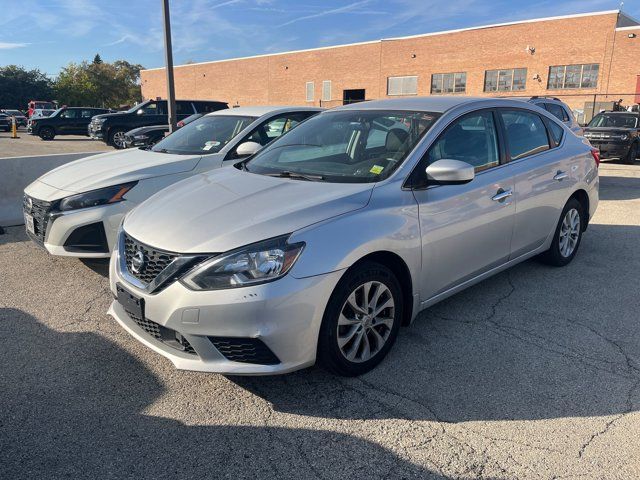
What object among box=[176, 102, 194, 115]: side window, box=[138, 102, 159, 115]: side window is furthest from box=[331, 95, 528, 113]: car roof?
box=[138, 102, 159, 115]: side window

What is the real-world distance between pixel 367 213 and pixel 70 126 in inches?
1132

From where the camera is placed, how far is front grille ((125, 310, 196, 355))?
285cm

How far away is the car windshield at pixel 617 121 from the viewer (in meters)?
16.7

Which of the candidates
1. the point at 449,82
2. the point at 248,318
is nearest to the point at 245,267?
the point at 248,318

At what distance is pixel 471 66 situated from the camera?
1534 inches

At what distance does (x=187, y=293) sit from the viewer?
8.93 feet

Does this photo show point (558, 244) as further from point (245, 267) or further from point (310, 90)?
point (310, 90)

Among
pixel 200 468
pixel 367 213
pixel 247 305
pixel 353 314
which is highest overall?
pixel 367 213

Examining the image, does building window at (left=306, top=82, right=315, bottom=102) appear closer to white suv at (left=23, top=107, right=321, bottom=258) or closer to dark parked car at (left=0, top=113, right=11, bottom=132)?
dark parked car at (left=0, top=113, right=11, bottom=132)

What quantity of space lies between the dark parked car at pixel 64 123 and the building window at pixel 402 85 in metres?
25.3

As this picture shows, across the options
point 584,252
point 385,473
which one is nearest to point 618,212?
point 584,252

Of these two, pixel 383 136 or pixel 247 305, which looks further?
pixel 383 136

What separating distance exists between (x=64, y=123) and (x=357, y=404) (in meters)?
29.1

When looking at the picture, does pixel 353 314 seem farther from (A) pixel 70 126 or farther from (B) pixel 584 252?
(A) pixel 70 126
